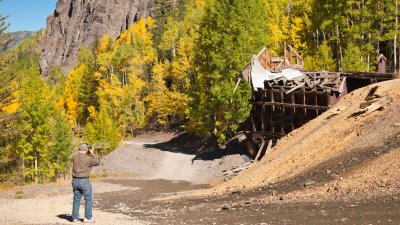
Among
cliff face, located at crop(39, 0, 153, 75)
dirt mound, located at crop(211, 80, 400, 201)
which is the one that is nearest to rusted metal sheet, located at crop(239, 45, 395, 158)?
dirt mound, located at crop(211, 80, 400, 201)

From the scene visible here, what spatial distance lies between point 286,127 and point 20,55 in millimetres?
147532

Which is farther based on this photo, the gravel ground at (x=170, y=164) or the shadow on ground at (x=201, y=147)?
the shadow on ground at (x=201, y=147)

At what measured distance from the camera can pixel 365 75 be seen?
2445 cm

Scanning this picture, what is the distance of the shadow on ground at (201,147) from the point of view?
33.0 metres

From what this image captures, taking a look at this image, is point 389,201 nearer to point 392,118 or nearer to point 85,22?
point 392,118

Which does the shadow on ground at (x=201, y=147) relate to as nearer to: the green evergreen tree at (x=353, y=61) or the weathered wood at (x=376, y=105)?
the green evergreen tree at (x=353, y=61)

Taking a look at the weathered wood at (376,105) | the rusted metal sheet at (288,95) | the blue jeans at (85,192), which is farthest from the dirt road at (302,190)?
the rusted metal sheet at (288,95)

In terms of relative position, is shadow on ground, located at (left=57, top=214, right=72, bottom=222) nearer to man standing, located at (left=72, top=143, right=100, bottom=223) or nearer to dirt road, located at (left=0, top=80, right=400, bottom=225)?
dirt road, located at (left=0, top=80, right=400, bottom=225)

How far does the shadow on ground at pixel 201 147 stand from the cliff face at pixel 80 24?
99.0 meters

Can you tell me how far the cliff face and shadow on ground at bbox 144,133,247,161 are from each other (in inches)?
3899

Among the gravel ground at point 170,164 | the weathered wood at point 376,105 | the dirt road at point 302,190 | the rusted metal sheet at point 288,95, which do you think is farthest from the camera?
the gravel ground at point 170,164

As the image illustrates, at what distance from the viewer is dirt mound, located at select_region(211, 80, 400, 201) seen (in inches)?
502

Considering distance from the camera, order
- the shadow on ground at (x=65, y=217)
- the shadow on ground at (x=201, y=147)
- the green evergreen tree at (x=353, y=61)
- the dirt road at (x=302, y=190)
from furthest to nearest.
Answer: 1. the green evergreen tree at (x=353, y=61)
2. the shadow on ground at (x=201, y=147)
3. the shadow on ground at (x=65, y=217)
4. the dirt road at (x=302, y=190)

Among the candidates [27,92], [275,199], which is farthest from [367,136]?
[27,92]
